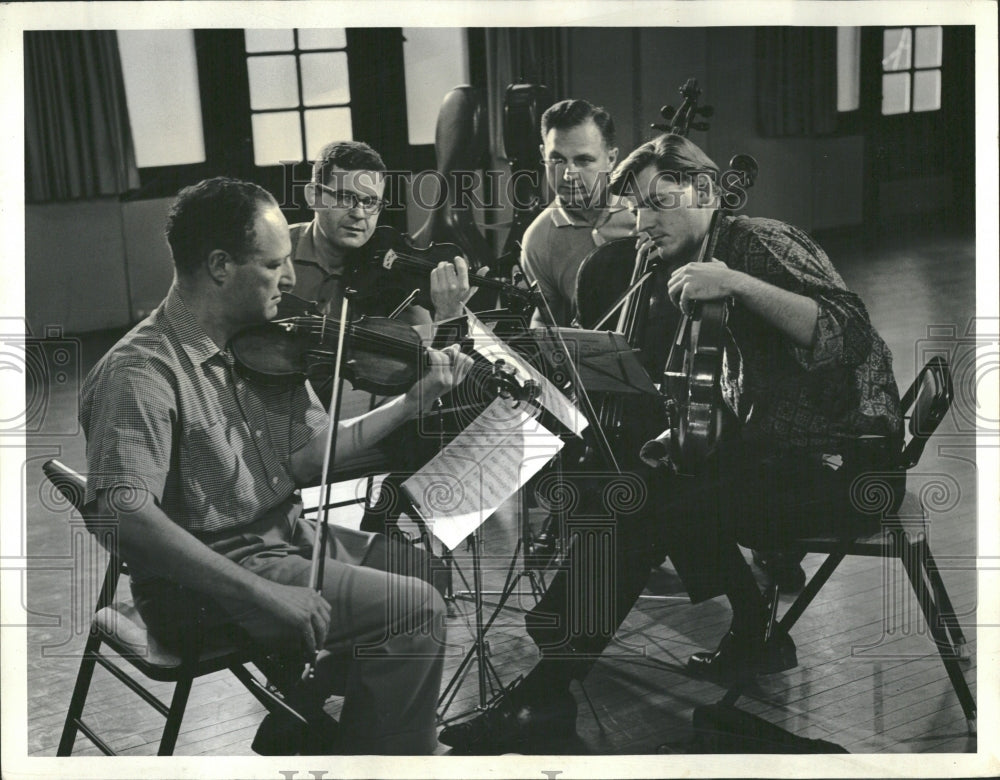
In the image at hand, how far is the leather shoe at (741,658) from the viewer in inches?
130

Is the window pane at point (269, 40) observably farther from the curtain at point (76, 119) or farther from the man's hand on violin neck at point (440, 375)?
the man's hand on violin neck at point (440, 375)

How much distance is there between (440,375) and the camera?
3123 mm

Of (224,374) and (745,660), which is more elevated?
(224,374)

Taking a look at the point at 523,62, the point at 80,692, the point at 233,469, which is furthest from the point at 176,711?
the point at 523,62

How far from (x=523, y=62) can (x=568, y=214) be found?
445 millimetres

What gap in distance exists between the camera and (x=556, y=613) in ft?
10.8

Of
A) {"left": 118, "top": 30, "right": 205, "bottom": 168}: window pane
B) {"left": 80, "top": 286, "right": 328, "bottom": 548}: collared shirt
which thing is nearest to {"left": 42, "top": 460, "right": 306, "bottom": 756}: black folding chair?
{"left": 80, "top": 286, "right": 328, "bottom": 548}: collared shirt

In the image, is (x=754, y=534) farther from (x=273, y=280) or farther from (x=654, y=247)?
(x=273, y=280)

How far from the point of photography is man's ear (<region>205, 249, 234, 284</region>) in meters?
3.08

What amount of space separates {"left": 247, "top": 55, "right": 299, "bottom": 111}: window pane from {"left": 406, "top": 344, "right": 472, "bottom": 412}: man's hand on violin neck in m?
0.82

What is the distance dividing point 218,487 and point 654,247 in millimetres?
1365

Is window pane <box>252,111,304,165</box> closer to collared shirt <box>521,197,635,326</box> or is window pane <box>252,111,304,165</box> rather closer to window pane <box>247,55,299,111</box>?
window pane <box>247,55,299,111</box>

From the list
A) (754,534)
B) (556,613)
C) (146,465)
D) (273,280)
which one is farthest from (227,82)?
(754,534)

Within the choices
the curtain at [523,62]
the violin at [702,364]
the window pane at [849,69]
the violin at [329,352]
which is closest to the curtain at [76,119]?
the violin at [329,352]
